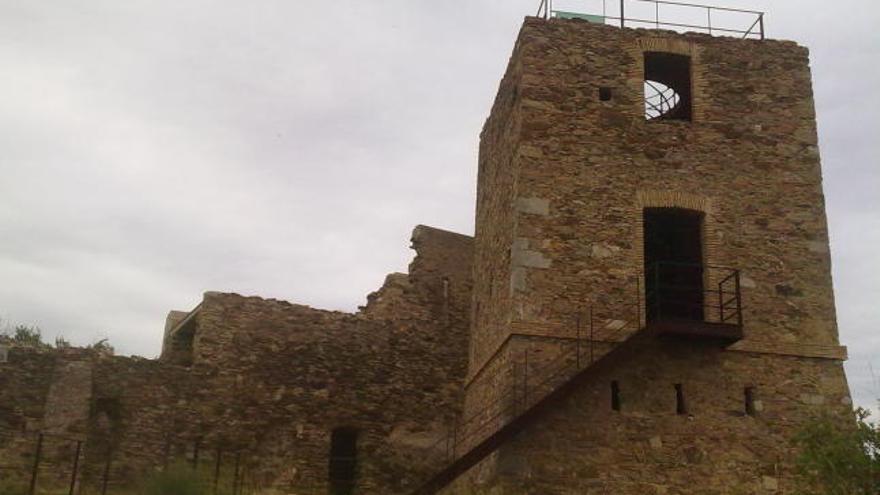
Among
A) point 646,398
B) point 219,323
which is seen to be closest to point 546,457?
point 646,398

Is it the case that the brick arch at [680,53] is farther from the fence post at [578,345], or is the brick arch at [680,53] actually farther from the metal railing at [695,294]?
the fence post at [578,345]

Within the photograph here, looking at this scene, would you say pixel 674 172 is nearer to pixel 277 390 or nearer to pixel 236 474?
pixel 277 390

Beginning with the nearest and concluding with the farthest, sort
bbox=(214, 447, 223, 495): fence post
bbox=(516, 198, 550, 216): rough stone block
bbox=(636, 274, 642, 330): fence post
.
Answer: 1. bbox=(636, 274, 642, 330): fence post
2. bbox=(516, 198, 550, 216): rough stone block
3. bbox=(214, 447, 223, 495): fence post

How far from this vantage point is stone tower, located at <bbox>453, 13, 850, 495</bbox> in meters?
12.6

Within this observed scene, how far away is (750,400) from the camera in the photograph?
13.1m

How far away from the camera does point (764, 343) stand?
13.4m

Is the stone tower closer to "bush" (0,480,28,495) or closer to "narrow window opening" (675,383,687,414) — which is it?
"narrow window opening" (675,383,687,414)

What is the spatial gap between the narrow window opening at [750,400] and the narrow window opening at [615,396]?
5.98 feet

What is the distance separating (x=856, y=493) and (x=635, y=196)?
5.05 metres

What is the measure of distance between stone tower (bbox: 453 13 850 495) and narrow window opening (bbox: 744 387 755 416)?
0.02 m

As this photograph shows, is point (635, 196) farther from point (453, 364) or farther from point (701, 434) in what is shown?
point (453, 364)

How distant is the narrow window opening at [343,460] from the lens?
16828mm

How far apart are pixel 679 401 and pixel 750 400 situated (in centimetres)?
103

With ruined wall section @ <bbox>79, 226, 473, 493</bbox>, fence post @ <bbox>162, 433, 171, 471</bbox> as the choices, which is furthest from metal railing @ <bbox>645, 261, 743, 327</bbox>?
fence post @ <bbox>162, 433, 171, 471</bbox>
